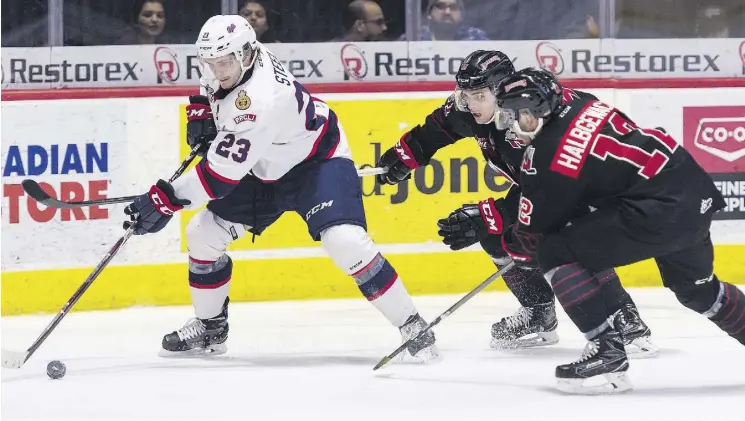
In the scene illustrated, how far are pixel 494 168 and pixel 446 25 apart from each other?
168 cm

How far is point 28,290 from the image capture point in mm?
5285

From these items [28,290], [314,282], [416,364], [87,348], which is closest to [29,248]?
[28,290]

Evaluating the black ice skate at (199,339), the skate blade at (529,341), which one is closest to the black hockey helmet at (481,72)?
the skate blade at (529,341)

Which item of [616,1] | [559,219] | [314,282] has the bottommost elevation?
[314,282]

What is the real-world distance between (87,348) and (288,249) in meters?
1.17

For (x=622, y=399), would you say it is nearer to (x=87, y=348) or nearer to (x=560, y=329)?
(x=560, y=329)

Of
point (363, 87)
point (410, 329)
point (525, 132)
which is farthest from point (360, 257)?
point (363, 87)

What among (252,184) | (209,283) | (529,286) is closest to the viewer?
(252,184)

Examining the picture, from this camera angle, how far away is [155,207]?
160 inches

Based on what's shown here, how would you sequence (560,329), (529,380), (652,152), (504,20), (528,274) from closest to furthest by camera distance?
1. (652,152)
2. (529,380)
3. (528,274)
4. (560,329)
5. (504,20)

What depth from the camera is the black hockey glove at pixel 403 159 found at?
14.8ft

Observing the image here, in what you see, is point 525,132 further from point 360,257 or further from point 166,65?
point 166,65

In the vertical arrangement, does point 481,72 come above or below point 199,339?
above

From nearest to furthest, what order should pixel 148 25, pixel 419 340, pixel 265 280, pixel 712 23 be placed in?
pixel 419 340 → pixel 265 280 → pixel 148 25 → pixel 712 23
